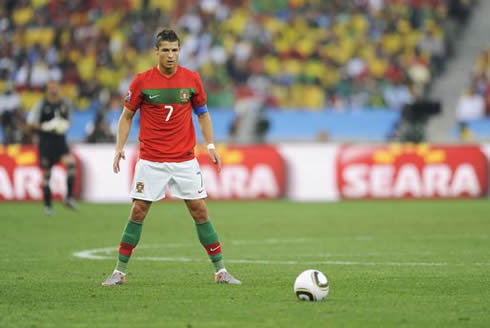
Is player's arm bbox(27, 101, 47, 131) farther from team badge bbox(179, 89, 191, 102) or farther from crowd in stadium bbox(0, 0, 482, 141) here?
team badge bbox(179, 89, 191, 102)

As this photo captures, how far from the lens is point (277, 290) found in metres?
9.20

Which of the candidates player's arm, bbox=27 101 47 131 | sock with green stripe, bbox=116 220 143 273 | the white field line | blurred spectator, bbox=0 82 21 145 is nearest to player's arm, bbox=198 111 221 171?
sock with green stripe, bbox=116 220 143 273

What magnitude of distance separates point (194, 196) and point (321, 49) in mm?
22000

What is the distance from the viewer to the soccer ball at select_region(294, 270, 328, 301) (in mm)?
8375

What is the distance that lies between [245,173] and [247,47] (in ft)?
27.5

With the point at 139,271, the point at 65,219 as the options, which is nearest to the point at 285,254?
the point at 139,271

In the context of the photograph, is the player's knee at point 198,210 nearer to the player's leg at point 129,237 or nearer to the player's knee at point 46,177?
the player's leg at point 129,237

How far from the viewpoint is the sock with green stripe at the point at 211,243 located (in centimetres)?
989

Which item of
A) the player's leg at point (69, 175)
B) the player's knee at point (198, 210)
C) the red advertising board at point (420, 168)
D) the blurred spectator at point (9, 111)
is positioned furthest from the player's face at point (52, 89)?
the player's knee at point (198, 210)

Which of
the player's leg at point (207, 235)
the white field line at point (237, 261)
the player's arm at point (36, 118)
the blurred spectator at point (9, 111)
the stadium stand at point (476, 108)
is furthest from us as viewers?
the stadium stand at point (476, 108)

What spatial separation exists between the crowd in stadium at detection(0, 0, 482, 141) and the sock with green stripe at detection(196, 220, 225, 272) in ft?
62.5

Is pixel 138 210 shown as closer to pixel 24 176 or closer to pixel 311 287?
pixel 311 287

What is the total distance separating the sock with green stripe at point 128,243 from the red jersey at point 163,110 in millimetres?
611

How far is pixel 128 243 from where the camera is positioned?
980cm
